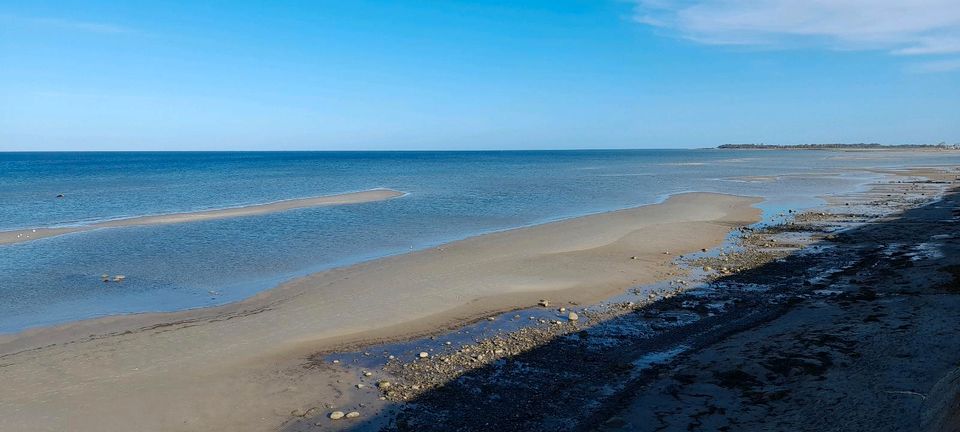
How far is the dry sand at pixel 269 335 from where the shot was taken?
848 centimetres

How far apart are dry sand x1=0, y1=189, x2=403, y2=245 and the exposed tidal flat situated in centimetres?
369

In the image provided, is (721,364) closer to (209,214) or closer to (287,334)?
(287,334)

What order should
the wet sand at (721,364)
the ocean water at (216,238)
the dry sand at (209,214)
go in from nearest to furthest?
1. the wet sand at (721,364)
2. the ocean water at (216,238)
3. the dry sand at (209,214)

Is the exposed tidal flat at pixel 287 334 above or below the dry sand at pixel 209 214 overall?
below

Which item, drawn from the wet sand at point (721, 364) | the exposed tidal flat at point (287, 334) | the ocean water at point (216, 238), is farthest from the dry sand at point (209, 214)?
the wet sand at point (721, 364)

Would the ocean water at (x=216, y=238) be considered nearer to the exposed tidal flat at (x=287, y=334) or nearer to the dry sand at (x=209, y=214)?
the exposed tidal flat at (x=287, y=334)

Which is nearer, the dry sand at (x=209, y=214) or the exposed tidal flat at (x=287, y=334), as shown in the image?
the exposed tidal flat at (x=287, y=334)

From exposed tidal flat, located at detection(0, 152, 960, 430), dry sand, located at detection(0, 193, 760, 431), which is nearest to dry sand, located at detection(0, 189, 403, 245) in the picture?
exposed tidal flat, located at detection(0, 152, 960, 430)

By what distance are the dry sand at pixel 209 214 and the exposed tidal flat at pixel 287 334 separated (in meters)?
3.69

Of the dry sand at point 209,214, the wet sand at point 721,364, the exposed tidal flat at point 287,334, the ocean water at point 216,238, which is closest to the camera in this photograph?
the wet sand at point 721,364

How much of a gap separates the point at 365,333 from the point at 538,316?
12.1ft

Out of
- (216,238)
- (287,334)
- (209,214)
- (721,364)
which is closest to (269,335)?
(287,334)

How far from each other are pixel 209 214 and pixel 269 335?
77.9 feet

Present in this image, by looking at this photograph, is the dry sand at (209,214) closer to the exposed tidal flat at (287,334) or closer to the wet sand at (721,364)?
the exposed tidal flat at (287,334)
